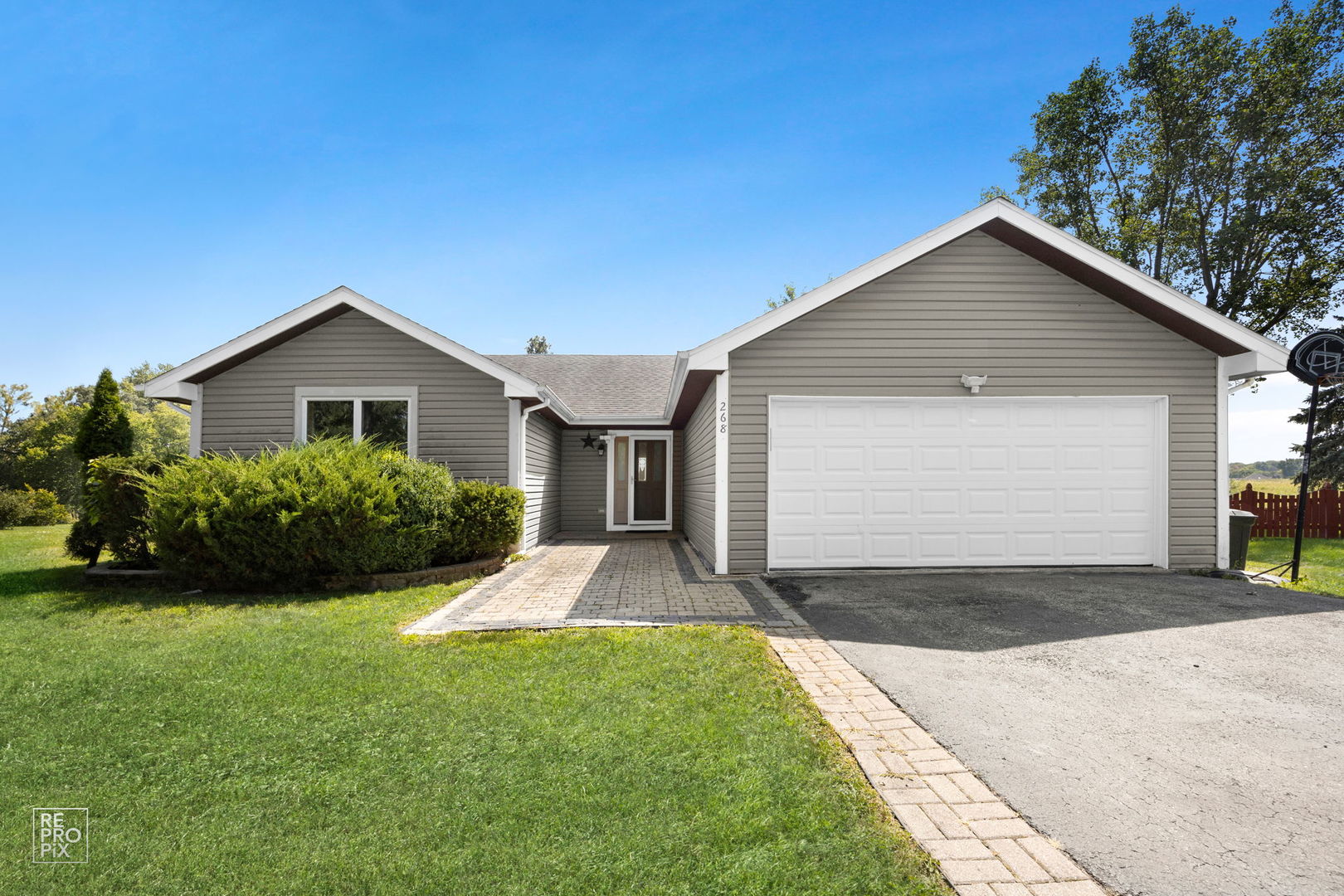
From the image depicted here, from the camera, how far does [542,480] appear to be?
12406 millimetres

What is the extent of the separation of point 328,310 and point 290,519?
414cm

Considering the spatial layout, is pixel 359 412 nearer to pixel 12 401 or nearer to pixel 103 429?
pixel 103 429

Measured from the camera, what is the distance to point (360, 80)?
422 inches

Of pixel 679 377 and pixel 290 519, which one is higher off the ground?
pixel 679 377

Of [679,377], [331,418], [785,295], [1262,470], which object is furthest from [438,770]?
[1262,470]

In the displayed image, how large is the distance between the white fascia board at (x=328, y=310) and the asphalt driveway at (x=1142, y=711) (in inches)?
226

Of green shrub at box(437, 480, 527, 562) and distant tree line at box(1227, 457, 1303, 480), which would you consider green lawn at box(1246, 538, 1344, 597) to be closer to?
green shrub at box(437, 480, 527, 562)

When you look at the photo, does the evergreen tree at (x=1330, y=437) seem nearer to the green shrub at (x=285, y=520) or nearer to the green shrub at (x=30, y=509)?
the green shrub at (x=285, y=520)

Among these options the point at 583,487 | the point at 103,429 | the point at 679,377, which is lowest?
the point at 583,487

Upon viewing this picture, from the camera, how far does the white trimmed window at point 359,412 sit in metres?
10.1

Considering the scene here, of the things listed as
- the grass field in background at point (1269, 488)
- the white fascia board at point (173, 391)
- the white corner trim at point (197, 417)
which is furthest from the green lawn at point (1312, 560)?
the white fascia board at point (173, 391)

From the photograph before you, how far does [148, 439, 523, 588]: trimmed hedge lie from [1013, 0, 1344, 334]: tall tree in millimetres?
22346

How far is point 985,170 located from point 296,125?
20.2 meters

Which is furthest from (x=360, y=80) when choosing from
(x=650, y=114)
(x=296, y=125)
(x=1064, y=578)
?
(x=1064, y=578)
